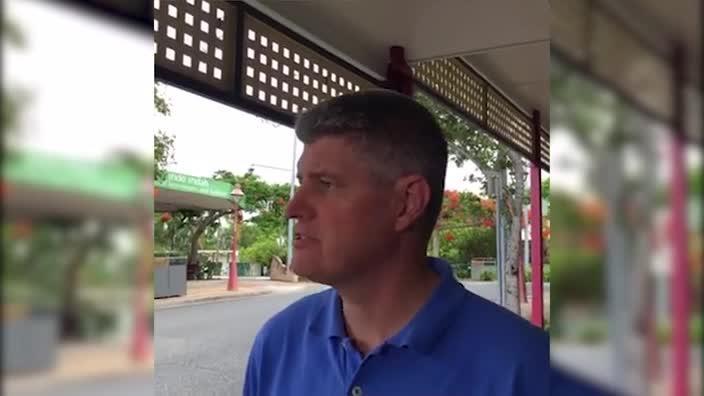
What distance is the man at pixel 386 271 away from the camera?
694 millimetres

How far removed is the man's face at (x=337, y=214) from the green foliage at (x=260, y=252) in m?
6.04

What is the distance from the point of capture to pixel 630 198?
174 millimetres

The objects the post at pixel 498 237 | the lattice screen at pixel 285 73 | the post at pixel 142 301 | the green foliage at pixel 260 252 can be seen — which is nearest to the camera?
the post at pixel 142 301

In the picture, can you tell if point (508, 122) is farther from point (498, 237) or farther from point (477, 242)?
point (477, 242)

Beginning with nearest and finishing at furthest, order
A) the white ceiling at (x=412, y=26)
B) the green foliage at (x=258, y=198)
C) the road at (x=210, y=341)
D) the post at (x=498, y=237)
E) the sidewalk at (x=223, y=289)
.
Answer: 1. the white ceiling at (x=412, y=26)
2. the road at (x=210, y=341)
3. the post at (x=498, y=237)
4. the sidewalk at (x=223, y=289)
5. the green foliage at (x=258, y=198)

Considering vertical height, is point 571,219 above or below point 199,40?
below

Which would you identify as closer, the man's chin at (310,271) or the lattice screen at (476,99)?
the man's chin at (310,271)

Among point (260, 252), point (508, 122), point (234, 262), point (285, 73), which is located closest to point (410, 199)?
point (285, 73)

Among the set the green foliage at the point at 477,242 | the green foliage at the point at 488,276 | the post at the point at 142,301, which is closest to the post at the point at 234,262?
the green foliage at the point at 477,242

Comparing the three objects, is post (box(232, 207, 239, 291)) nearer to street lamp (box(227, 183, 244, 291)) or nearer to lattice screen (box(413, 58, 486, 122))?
street lamp (box(227, 183, 244, 291))

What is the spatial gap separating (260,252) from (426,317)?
6565 millimetres

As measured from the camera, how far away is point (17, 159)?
223 mm

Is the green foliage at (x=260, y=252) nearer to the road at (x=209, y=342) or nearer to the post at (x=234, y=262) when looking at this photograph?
the post at (x=234, y=262)

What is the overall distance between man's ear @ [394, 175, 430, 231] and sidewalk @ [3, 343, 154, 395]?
0.50m
